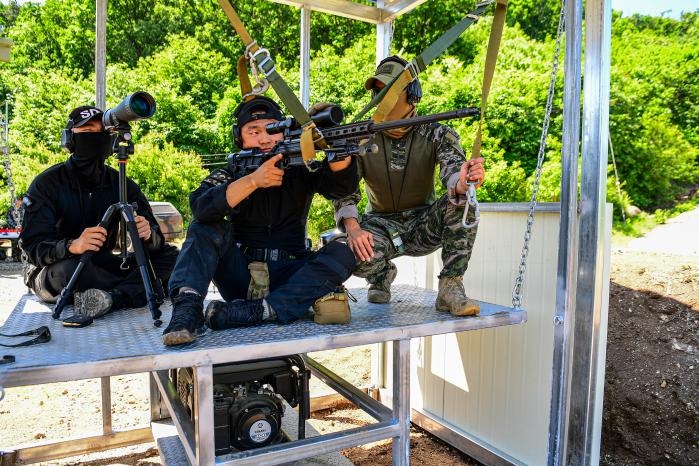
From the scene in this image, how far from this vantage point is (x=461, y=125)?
13.7 m

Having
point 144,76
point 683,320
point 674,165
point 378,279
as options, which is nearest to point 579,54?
point 378,279

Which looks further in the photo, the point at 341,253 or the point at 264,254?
the point at 264,254

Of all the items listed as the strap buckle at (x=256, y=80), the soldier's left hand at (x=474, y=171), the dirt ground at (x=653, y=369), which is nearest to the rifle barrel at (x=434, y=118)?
the soldier's left hand at (x=474, y=171)

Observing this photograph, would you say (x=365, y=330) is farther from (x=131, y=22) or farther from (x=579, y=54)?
(x=131, y=22)

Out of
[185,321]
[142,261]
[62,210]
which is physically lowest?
[185,321]

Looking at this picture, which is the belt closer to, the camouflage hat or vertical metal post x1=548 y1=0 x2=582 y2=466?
the camouflage hat

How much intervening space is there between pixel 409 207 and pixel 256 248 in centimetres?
95

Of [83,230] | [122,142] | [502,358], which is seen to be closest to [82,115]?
[122,142]

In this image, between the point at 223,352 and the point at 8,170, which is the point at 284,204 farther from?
the point at 8,170

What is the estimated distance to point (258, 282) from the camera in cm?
248

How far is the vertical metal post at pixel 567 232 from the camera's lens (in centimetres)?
243

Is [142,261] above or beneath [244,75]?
beneath

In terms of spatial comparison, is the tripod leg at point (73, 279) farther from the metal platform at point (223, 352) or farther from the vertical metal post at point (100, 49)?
the vertical metal post at point (100, 49)

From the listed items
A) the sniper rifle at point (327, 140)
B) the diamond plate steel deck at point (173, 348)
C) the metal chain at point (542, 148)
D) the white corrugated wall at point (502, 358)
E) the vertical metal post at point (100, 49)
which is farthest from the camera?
the vertical metal post at point (100, 49)
